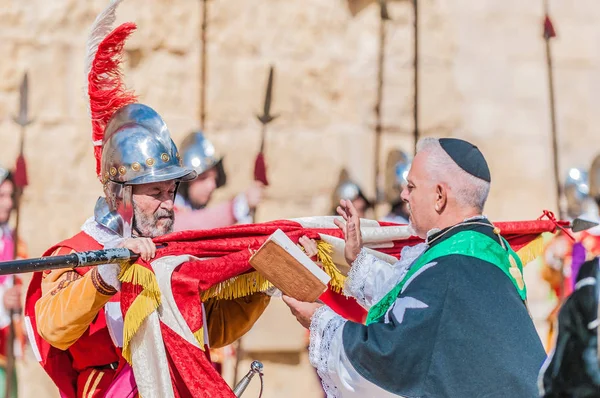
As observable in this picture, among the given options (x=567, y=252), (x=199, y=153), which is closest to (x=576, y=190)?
(x=567, y=252)

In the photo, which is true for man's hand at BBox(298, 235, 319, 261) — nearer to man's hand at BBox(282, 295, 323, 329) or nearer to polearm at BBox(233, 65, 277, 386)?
man's hand at BBox(282, 295, 323, 329)

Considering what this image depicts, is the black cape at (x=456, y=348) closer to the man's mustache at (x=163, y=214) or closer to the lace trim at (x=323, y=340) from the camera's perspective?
the lace trim at (x=323, y=340)

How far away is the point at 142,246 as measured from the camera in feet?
13.8

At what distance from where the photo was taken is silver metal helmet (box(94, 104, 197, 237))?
4633mm

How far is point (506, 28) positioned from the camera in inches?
396

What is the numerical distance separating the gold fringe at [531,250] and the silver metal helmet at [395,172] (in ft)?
12.0

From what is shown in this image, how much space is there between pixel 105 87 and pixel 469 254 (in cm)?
193

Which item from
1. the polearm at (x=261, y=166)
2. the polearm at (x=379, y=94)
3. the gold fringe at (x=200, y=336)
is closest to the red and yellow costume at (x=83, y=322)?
the gold fringe at (x=200, y=336)

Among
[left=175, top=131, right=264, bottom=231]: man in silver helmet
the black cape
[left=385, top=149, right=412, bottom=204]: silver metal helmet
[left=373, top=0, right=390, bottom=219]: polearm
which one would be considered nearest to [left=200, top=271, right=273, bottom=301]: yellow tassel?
the black cape

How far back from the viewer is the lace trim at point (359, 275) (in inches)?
190

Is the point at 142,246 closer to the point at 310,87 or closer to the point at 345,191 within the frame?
the point at 345,191

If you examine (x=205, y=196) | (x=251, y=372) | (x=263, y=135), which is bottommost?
(x=251, y=372)

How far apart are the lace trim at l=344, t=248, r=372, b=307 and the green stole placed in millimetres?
472

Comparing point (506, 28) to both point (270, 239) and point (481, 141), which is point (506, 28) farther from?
point (270, 239)
